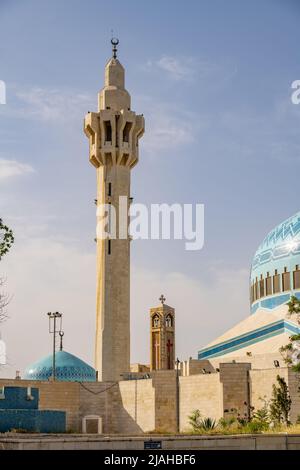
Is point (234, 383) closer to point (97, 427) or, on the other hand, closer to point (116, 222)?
point (97, 427)

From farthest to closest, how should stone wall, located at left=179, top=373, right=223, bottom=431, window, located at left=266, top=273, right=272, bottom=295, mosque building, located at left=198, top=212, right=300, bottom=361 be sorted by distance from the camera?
window, located at left=266, top=273, right=272, bottom=295
mosque building, located at left=198, top=212, right=300, bottom=361
stone wall, located at left=179, top=373, right=223, bottom=431

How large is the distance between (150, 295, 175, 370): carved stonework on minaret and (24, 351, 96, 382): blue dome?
12.4 feet

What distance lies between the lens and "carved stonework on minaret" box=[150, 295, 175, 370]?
4512cm

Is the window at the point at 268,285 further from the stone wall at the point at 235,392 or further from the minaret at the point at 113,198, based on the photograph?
the stone wall at the point at 235,392

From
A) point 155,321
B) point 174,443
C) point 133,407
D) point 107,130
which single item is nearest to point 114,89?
point 107,130

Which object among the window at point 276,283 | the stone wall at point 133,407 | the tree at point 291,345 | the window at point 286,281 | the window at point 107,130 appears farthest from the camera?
the window at point 276,283

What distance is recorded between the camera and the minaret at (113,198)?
139 feet

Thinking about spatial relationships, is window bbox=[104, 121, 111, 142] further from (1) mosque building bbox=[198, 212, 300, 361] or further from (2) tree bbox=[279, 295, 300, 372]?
(2) tree bbox=[279, 295, 300, 372]

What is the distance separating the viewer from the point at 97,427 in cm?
4041

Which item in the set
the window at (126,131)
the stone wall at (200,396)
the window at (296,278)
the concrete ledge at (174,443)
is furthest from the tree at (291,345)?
the window at (126,131)

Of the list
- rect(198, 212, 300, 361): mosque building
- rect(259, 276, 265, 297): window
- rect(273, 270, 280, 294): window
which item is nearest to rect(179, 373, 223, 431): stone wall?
rect(198, 212, 300, 361): mosque building

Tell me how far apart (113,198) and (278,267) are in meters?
10.4

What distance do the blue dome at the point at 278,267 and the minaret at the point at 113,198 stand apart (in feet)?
29.5

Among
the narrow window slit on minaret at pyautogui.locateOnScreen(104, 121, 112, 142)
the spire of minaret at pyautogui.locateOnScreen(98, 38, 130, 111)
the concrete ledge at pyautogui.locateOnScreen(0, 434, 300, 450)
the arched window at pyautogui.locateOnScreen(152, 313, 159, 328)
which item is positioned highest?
the spire of minaret at pyautogui.locateOnScreen(98, 38, 130, 111)
